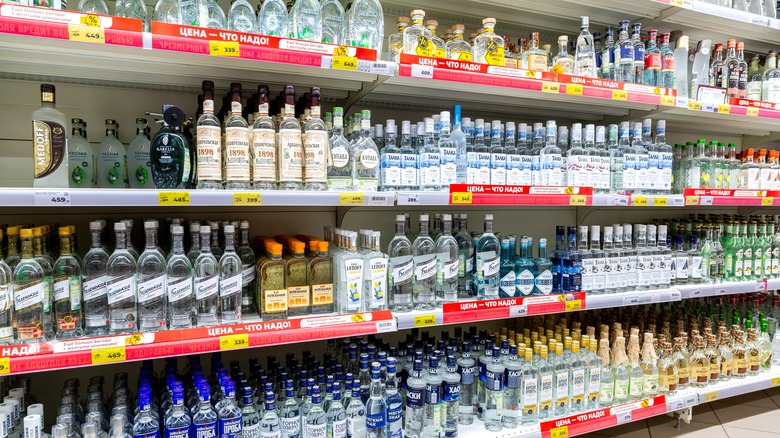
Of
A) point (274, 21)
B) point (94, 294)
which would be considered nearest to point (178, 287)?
point (94, 294)

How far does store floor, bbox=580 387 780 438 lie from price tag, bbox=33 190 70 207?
2561 millimetres

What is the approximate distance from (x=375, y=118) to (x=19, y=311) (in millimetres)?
1653

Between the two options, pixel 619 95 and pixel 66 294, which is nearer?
pixel 66 294

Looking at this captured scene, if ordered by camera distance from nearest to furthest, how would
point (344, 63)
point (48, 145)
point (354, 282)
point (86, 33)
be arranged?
point (86, 33)
point (48, 145)
point (344, 63)
point (354, 282)

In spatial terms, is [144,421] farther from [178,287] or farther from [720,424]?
[720,424]

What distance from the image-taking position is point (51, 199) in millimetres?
1330

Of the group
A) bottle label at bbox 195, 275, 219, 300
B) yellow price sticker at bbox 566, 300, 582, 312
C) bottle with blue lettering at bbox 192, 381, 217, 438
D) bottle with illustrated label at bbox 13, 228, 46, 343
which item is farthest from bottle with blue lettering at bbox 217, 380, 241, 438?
yellow price sticker at bbox 566, 300, 582, 312

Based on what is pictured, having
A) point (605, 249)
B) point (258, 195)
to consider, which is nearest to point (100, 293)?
point (258, 195)

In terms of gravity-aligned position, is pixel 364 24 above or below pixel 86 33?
above

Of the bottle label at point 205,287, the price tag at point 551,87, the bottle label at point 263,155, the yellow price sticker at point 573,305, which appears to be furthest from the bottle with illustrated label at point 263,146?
the yellow price sticker at point 573,305

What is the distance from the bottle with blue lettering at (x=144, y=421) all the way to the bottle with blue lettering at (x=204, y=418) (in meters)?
0.12

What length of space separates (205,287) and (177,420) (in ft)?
1.39

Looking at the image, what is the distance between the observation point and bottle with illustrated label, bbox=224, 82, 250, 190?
5.18ft

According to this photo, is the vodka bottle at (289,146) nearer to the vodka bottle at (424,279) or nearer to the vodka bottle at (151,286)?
the vodka bottle at (151,286)
